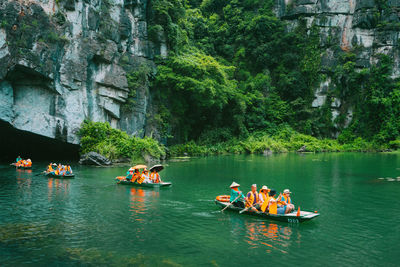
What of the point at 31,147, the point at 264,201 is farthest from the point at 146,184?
the point at 31,147

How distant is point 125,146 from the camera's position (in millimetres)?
26797

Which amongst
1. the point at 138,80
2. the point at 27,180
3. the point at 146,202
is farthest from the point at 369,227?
the point at 138,80

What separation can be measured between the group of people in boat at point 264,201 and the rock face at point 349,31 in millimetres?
36673

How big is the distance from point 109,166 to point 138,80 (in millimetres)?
9218

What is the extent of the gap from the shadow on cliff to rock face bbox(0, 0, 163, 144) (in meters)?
1.60

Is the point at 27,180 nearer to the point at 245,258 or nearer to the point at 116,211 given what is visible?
the point at 116,211

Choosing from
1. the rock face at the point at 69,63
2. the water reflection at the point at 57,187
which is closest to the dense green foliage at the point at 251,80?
the rock face at the point at 69,63

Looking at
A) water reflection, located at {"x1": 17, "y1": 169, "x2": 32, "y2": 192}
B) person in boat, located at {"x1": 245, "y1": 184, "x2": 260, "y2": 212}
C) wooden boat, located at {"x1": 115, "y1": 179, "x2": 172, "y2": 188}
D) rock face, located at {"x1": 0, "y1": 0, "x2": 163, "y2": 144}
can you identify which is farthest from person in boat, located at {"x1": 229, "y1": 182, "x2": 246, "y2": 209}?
rock face, located at {"x1": 0, "y1": 0, "x2": 163, "y2": 144}

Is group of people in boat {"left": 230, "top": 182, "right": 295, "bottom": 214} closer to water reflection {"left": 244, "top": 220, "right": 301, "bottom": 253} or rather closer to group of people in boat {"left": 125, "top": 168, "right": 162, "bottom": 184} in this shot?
water reflection {"left": 244, "top": 220, "right": 301, "bottom": 253}

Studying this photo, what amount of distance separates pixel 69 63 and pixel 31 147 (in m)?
8.39

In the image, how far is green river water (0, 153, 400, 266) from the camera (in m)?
8.32

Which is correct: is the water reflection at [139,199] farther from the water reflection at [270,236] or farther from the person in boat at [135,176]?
the water reflection at [270,236]

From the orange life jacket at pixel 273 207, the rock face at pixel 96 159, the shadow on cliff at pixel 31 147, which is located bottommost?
the orange life jacket at pixel 273 207

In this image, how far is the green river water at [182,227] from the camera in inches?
328
